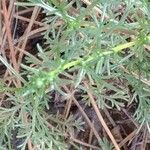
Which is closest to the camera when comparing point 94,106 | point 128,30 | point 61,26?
point 128,30

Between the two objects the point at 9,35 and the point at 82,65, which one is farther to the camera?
the point at 9,35

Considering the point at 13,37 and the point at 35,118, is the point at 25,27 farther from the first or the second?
the point at 35,118

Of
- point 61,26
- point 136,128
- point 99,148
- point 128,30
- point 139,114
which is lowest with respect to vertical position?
point 99,148

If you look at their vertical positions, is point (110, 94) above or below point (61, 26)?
below

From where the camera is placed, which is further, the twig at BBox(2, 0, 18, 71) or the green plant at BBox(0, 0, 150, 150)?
the twig at BBox(2, 0, 18, 71)

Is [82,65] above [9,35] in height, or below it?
above

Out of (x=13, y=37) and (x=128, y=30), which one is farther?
(x=13, y=37)

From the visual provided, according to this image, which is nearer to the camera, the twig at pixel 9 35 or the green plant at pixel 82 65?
the green plant at pixel 82 65

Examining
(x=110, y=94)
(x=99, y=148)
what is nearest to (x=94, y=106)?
(x=110, y=94)
